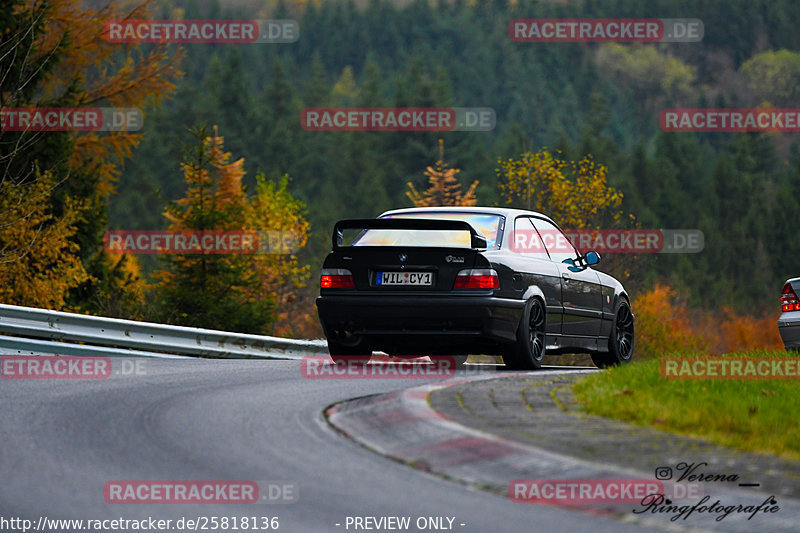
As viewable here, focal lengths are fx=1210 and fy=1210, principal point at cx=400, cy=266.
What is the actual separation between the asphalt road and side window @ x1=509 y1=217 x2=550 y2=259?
2.89m

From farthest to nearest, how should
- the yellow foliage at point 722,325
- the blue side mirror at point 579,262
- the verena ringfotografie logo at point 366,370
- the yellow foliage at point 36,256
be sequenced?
the yellow foliage at point 722,325
the yellow foliage at point 36,256
the blue side mirror at point 579,262
the verena ringfotografie logo at point 366,370

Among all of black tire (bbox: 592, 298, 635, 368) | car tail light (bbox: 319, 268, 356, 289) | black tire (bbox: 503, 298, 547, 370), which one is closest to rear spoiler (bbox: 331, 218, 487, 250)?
car tail light (bbox: 319, 268, 356, 289)

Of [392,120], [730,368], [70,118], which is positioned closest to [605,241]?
[70,118]

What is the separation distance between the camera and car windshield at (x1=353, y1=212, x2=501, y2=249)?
12.1 m

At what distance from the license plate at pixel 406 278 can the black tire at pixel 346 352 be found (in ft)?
2.58

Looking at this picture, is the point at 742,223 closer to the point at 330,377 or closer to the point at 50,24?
the point at 50,24

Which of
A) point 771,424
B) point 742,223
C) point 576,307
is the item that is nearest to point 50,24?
point 576,307

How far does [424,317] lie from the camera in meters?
11.7

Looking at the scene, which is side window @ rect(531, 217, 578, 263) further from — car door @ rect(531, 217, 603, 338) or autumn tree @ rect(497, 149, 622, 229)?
autumn tree @ rect(497, 149, 622, 229)

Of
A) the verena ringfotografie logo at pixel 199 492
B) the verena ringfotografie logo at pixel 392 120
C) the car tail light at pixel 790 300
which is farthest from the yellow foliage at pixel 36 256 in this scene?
the verena ringfotografie logo at pixel 392 120

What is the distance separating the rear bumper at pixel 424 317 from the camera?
11719 millimetres

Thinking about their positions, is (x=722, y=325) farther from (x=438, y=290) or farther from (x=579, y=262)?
(x=438, y=290)

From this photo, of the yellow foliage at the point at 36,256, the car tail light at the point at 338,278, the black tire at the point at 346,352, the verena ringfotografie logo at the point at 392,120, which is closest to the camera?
the car tail light at the point at 338,278

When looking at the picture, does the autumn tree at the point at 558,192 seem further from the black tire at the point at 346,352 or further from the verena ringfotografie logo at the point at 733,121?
the verena ringfotografie logo at the point at 733,121
